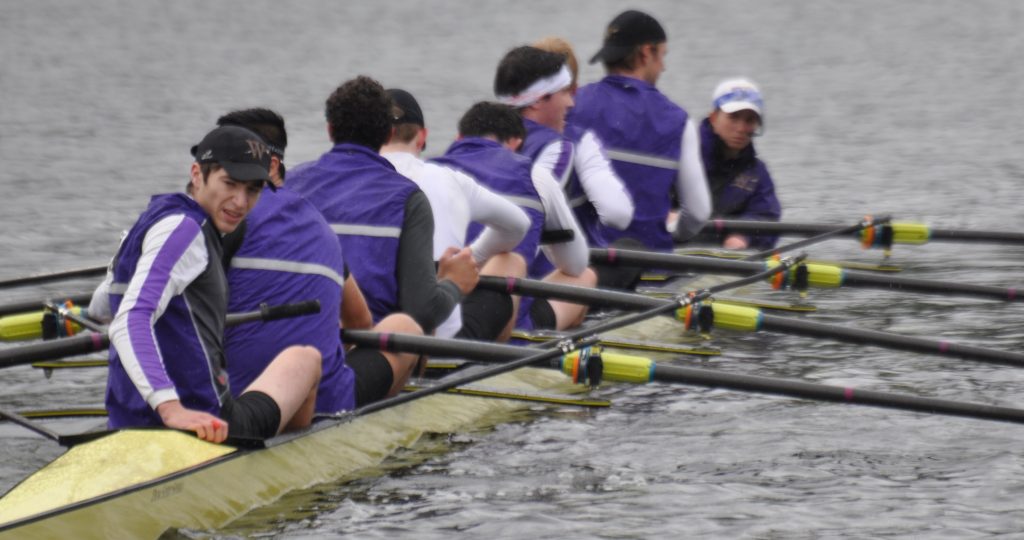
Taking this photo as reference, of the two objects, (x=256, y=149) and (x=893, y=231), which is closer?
(x=256, y=149)

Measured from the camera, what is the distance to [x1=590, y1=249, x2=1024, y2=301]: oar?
1016cm

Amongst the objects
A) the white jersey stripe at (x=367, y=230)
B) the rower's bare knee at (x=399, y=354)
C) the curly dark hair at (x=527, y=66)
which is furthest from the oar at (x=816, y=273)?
the white jersey stripe at (x=367, y=230)

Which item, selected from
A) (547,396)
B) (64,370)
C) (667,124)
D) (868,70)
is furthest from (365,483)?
(868,70)

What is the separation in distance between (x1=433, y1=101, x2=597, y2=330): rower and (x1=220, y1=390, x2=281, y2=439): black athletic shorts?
8.37 ft

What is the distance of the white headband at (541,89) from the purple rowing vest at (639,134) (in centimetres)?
97

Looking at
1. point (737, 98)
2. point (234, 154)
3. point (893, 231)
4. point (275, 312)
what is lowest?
point (275, 312)

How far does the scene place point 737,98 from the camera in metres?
11.9

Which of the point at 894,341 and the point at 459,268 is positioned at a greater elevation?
the point at 459,268

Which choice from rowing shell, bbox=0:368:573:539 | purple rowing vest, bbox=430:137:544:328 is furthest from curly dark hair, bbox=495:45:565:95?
rowing shell, bbox=0:368:573:539

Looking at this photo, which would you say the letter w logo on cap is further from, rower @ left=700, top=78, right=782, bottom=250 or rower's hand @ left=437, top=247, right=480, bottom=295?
rower @ left=700, top=78, right=782, bottom=250

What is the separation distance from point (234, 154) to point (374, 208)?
1579 mm

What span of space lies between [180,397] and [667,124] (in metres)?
5.05

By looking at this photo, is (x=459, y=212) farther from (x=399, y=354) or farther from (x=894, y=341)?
(x=894, y=341)

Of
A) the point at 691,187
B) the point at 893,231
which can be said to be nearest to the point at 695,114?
the point at 893,231
